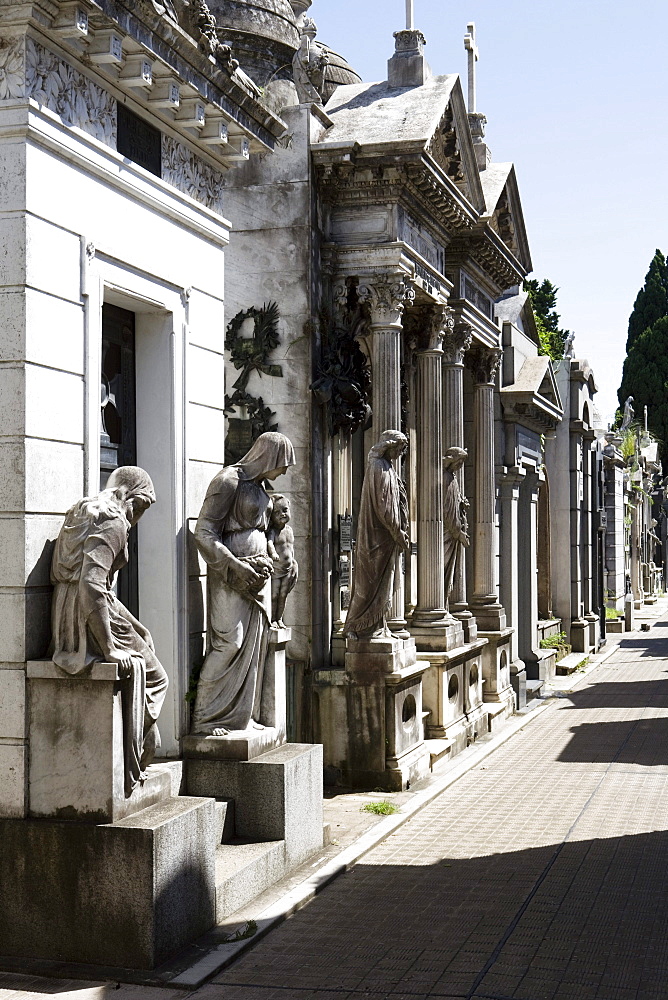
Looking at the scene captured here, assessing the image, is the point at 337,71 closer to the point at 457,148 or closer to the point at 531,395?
the point at 457,148

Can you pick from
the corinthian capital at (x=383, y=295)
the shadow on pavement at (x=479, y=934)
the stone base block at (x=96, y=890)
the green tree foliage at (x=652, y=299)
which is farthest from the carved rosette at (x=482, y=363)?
the green tree foliage at (x=652, y=299)

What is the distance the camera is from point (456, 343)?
1585 centimetres

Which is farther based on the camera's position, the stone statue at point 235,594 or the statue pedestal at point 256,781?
the stone statue at point 235,594

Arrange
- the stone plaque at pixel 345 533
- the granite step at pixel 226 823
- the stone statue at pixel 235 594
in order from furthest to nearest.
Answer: the stone plaque at pixel 345 533 → the stone statue at pixel 235 594 → the granite step at pixel 226 823

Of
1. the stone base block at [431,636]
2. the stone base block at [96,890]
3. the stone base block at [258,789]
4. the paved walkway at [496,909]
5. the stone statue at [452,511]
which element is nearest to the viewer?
the stone base block at [96,890]

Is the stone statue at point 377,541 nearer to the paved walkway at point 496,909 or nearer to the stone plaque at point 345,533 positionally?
the stone plaque at point 345,533

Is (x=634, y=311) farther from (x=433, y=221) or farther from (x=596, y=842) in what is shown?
(x=596, y=842)

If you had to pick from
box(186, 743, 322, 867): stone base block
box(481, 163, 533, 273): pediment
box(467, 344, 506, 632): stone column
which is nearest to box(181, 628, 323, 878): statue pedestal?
box(186, 743, 322, 867): stone base block

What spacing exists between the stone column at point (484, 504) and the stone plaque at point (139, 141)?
9.66 metres

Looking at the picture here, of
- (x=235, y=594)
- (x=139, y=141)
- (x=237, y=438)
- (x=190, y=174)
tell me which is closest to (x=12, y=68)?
(x=139, y=141)

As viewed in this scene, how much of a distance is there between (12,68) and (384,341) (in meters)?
6.53

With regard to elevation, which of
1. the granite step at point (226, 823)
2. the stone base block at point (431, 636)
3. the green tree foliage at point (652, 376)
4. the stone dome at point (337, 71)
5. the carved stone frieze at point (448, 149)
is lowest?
the granite step at point (226, 823)

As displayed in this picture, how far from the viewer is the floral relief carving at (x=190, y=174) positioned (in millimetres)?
8523

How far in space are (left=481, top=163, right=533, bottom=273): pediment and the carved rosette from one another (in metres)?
1.62
